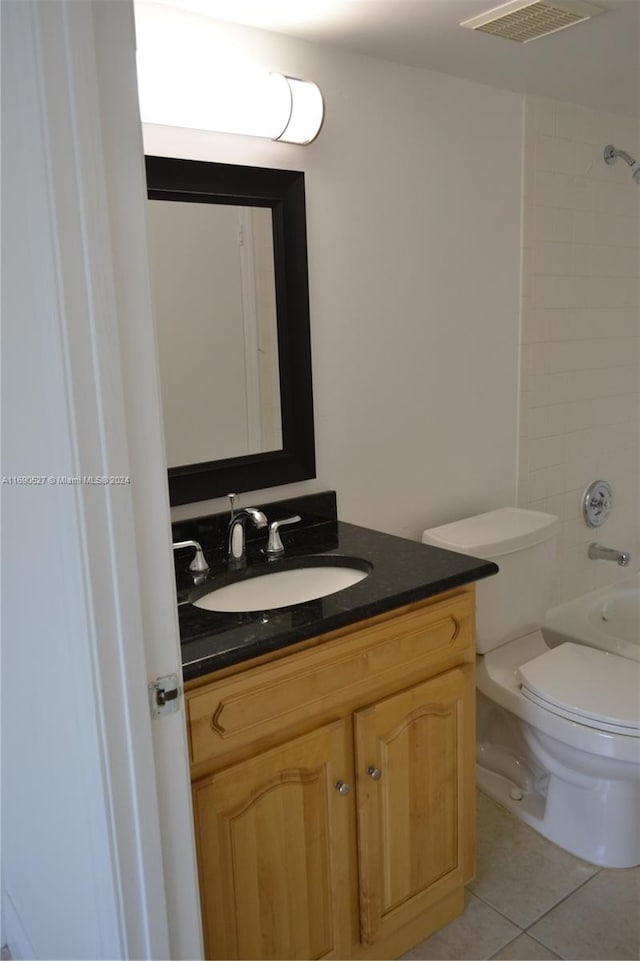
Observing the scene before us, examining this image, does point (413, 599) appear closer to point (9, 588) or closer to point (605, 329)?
point (9, 588)

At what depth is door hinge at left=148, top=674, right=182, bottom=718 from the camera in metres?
1.06

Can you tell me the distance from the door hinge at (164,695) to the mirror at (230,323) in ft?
2.61

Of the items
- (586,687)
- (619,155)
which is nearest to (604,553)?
(586,687)

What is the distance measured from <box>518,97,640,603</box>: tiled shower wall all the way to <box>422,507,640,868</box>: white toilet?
49cm

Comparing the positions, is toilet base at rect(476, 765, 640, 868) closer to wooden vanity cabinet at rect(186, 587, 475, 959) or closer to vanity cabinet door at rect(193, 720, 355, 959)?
wooden vanity cabinet at rect(186, 587, 475, 959)

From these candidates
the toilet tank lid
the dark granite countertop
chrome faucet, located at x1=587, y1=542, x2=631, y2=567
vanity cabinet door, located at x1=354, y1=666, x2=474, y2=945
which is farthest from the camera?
chrome faucet, located at x1=587, y1=542, x2=631, y2=567

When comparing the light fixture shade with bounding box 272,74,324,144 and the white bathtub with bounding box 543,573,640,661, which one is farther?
the white bathtub with bounding box 543,573,640,661

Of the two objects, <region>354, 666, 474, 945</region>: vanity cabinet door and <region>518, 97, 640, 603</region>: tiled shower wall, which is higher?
<region>518, 97, 640, 603</region>: tiled shower wall

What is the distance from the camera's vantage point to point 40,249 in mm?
943

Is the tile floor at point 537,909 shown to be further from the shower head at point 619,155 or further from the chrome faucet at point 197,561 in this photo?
the shower head at point 619,155

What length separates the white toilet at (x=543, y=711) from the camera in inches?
76.8

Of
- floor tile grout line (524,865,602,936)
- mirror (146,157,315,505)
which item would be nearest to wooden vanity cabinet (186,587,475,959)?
floor tile grout line (524,865,602,936)

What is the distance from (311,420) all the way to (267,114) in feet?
2.45

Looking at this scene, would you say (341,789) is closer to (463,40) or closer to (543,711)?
(543,711)
